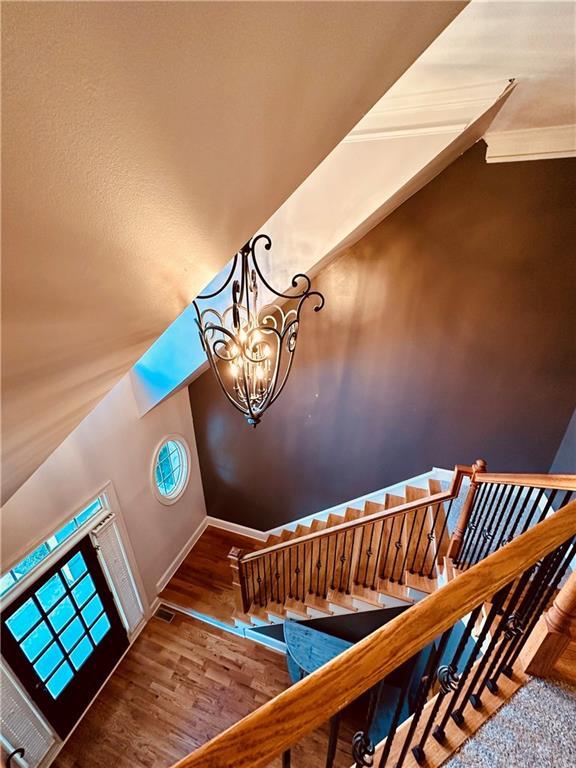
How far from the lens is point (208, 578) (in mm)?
4426

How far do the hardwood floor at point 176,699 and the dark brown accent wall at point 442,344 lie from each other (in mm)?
1958

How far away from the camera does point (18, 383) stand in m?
1.08

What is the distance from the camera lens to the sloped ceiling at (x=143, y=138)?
0.57 meters

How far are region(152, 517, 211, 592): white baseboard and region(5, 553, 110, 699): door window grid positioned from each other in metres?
0.84

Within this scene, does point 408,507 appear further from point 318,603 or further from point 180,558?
point 180,558

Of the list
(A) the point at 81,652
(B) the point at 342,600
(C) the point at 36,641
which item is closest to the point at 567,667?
(B) the point at 342,600

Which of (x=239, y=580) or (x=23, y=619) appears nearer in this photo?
(x=23, y=619)

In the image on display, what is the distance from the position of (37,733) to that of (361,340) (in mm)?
4471

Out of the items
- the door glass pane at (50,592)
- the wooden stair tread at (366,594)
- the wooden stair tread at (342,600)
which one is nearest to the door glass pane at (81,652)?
the door glass pane at (50,592)

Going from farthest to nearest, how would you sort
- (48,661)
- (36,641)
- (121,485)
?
(121,485)
(48,661)
(36,641)

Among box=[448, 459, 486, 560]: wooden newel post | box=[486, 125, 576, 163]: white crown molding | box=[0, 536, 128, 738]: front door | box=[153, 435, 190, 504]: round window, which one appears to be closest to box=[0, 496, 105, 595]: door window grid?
box=[0, 536, 128, 738]: front door

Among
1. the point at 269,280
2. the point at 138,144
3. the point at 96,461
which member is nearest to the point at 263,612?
the point at 96,461

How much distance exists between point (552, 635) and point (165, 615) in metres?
4.19

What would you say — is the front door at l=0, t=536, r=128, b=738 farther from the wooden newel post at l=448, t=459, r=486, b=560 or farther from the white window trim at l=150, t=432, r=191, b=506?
the wooden newel post at l=448, t=459, r=486, b=560
